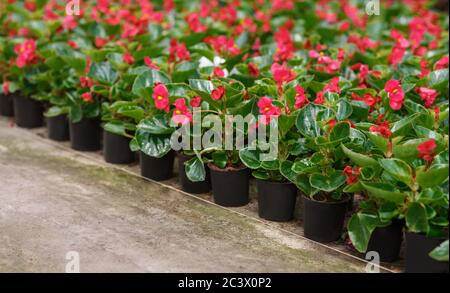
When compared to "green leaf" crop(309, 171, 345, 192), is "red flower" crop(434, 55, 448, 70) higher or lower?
higher

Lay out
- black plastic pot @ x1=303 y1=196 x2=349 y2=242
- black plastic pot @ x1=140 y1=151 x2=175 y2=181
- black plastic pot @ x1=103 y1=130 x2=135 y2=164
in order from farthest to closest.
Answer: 1. black plastic pot @ x1=103 y1=130 x2=135 y2=164
2. black plastic pot @ x1=140 y1=151 x2=175 y2=181
3. black plastic pot @ x1=303 y1=196 x2=349 y2=242

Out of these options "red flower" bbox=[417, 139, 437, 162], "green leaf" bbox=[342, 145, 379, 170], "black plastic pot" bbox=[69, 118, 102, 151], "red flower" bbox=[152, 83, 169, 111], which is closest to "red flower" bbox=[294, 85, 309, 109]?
"green leaf" bbox=[342, 145, 379, 170]

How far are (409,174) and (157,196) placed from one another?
1404 mm

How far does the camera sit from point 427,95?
3721 millimetres

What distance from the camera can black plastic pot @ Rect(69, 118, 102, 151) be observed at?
14.7 ft

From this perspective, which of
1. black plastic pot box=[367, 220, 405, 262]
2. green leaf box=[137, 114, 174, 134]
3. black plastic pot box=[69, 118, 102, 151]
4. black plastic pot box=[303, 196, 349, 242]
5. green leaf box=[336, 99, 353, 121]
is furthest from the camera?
black plastic pot box=[69, 118, 102, 151]

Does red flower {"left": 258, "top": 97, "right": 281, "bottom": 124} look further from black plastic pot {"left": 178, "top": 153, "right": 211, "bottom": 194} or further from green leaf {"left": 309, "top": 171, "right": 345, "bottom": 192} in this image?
black plastic pot {"left": 178, "top": 153, "right": 211, "bottom": 194}

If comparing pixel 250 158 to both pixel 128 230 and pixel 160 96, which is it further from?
pixel 128 230

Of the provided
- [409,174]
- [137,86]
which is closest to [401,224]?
[409,174]

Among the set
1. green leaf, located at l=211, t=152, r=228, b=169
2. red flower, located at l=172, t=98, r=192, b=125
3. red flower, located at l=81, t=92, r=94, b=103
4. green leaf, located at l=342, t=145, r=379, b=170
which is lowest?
green leaf, located at l=211, t=152, r=228, b=169

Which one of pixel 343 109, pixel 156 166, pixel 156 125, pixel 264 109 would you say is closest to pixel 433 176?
pixel 343 109

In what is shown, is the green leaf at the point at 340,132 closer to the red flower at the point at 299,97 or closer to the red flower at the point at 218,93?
the red flower at the point at 299,97

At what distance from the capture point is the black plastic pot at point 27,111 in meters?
4.92

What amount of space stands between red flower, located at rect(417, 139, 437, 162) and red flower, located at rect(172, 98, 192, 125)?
113 centimetres
